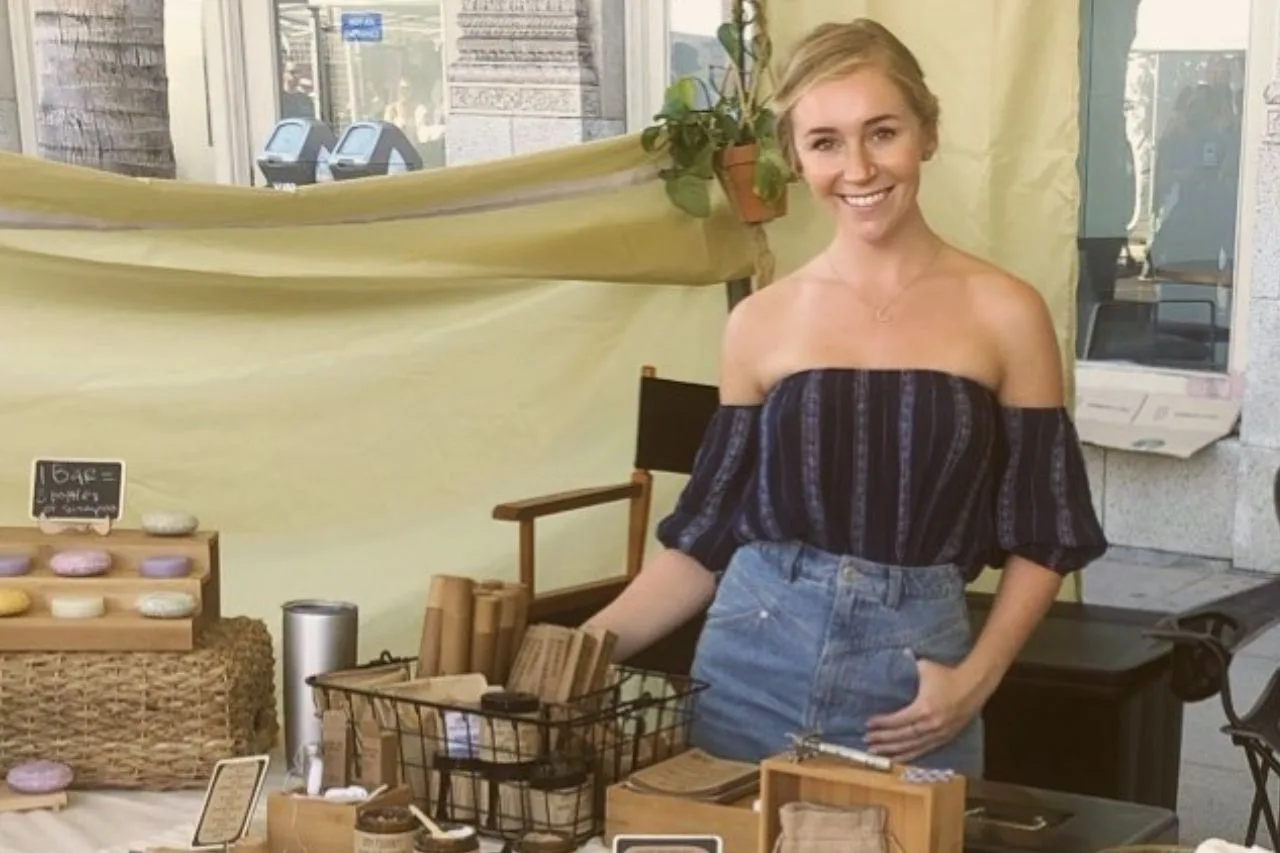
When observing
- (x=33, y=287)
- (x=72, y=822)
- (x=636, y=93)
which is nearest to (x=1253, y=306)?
Result: (x=636, y=93)

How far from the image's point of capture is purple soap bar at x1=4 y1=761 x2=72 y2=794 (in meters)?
1.74

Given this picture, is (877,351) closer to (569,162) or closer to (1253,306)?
(569,162)

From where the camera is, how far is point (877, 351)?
5.54 feet

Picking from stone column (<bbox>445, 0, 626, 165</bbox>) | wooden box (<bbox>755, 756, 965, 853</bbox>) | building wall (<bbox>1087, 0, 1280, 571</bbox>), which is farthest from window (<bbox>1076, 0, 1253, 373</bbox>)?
wooden box (<bbox>755, 756, 965, 853</bbox>)

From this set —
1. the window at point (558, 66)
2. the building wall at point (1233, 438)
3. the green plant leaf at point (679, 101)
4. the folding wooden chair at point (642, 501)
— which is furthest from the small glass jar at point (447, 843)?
the window at point (558, 66)

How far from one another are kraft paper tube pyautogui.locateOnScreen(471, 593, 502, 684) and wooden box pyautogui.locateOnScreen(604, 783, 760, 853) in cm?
24

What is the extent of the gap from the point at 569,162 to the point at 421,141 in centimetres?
432

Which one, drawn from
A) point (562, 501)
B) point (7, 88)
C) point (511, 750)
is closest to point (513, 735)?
point (511, 750)

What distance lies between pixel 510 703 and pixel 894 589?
36 centimetres

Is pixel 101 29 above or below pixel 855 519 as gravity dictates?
above

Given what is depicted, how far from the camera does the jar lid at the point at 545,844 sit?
1.52 meters

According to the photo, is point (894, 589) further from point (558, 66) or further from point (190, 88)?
point (190, 88)

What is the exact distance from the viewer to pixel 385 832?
1.43 m

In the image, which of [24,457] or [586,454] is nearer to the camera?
[24,457]
